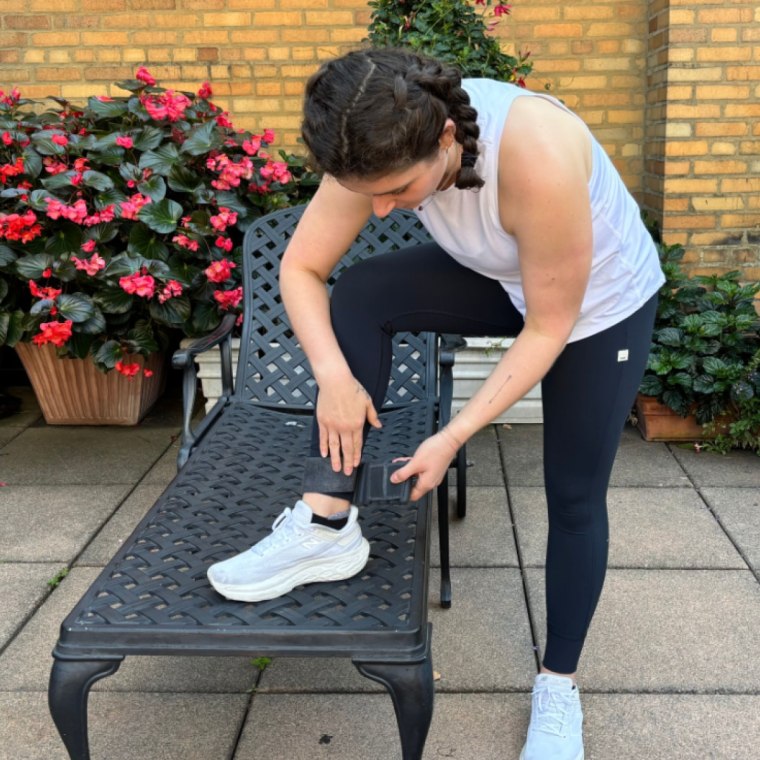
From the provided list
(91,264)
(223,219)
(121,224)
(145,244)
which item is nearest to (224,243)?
(223,219)

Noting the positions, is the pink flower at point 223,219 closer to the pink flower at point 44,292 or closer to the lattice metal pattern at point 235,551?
the pink flower at point 44,292

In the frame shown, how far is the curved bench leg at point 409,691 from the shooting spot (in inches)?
66.4

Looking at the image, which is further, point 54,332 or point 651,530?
point 54,332

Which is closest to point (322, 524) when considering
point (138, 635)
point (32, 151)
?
point (138, 635)

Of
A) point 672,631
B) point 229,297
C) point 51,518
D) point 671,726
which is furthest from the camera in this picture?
point 229,297

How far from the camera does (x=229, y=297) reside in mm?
3756

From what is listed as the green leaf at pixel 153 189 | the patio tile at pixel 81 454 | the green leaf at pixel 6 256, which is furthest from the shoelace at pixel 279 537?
the green leaf at pixel 6 256

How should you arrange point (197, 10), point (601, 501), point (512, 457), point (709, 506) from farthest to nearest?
1. point (197, 10)
2. point (512, 457)
3. point (709, 506)
4. point (601, 501)

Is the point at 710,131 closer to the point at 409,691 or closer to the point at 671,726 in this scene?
the point at 671,726

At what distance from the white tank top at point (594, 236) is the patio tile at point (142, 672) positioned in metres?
1.25

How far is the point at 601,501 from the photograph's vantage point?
6.23 ft

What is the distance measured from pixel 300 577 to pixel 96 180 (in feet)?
7.83

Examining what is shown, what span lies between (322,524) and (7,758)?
93cm

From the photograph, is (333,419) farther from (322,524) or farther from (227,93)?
(227,93)
